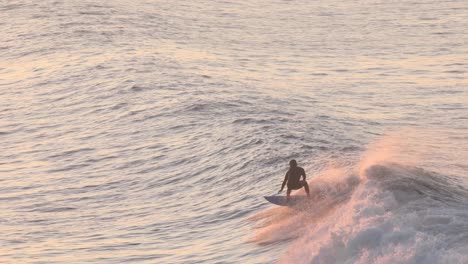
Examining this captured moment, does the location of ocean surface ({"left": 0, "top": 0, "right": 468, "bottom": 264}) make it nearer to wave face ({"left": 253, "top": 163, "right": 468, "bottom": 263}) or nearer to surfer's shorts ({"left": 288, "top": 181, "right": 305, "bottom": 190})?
wave face ({"left": 253, "top": 163, "right": 468, "bottom": 263})

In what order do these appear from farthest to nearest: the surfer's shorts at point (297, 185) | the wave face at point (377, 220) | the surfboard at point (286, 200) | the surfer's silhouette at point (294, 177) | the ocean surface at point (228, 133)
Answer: the surfboard at point (286, 200)
the surfer's shorts at point (297, 185)
the surfer's silhouette at point (294, 177)
the ocean surface at point (228, 133)
the wave face at point (377, 220)

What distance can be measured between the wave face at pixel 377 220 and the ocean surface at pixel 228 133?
0.07 meters

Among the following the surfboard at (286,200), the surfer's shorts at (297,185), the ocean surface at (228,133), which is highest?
the surfer's shorts at (297,185)

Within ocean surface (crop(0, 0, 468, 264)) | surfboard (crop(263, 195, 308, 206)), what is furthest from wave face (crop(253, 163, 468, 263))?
surfboard (crop(263, 195, 308, 206))

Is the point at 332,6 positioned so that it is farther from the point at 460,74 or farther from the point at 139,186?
the point at 139,186

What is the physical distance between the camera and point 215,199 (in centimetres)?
3759

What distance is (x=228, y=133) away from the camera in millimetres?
45031

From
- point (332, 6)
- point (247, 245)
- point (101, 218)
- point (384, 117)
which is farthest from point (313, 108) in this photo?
point (332, 6)

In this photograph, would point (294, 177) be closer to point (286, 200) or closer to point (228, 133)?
point (286, 200)

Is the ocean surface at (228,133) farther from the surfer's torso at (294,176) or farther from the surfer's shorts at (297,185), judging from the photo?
the surfer's torso at (294,176)

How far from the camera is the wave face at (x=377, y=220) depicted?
24.2 meters

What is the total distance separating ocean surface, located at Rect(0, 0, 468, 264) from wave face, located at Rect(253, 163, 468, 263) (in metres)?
0.07

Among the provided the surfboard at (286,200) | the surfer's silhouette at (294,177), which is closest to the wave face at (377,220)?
the surfboard at (286,200)

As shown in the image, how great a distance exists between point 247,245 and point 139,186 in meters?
11.1
